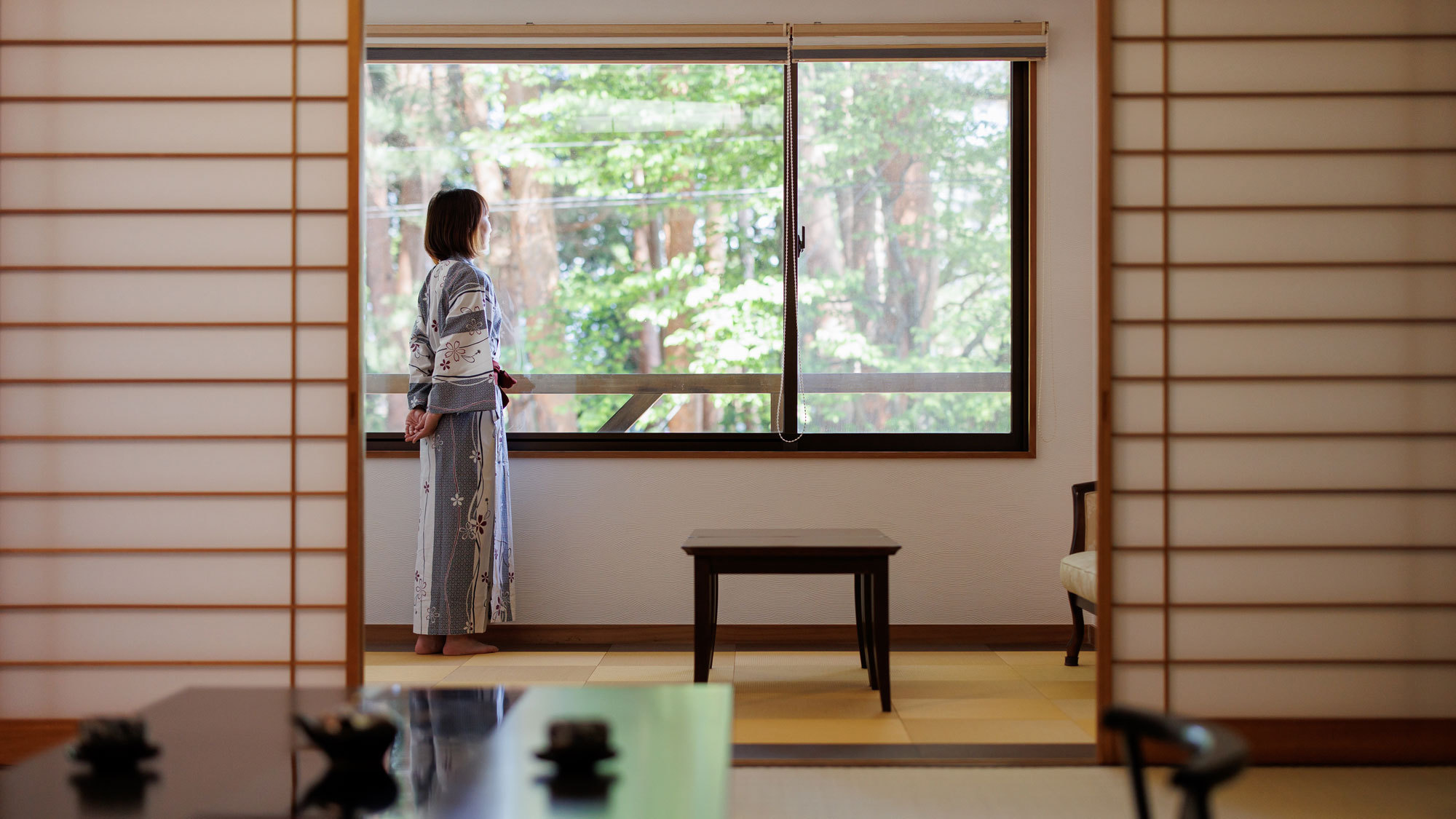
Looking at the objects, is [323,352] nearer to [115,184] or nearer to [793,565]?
[115,184]

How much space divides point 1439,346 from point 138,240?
3.26 meters

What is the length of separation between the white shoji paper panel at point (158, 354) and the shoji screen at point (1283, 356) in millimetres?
2120

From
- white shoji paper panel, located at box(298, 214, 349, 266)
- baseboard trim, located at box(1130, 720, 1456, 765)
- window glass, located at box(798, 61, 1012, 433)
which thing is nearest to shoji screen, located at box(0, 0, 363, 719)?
white shoji paper panel, located at box(298, 214, 349, 266)

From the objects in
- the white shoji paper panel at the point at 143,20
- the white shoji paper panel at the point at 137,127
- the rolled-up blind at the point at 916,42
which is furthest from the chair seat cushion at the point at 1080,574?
the white shoji paper panel at the point at 143,20

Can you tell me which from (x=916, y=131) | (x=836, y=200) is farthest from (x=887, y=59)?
(x=836, y=200)

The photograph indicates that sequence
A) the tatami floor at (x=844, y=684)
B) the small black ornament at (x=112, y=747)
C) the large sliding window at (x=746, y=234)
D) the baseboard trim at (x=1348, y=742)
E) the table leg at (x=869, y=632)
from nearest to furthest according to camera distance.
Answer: the small black ornament at (x=112, y=747)
the baseboard trim at (x=1348, y=742)
the tatami floor at (x=844, y=684)
the table leg at (x=869, y=632)
the large sliding window at (x=746, y=234)

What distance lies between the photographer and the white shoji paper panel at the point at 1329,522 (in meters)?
2.49

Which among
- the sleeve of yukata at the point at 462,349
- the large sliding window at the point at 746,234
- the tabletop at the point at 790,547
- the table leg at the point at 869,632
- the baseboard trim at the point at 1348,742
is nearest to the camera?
the baseboard trim at the point at 1348,742

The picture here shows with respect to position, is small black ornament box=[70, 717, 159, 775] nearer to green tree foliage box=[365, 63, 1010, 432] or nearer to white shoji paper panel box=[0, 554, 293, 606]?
white shoji paper panel box=[0, 554, 293, 606]

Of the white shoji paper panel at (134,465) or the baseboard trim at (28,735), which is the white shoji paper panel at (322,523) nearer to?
the white shoji paper panel at (134,465)

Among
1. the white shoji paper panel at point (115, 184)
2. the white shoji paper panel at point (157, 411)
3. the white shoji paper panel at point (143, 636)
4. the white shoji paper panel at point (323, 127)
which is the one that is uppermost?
the white shoji paper panel at point (323, 127)

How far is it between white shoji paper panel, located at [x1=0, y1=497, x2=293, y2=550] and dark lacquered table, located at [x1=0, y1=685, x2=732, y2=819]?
0.96 m

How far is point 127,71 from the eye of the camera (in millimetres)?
2543

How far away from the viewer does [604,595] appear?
400cm
